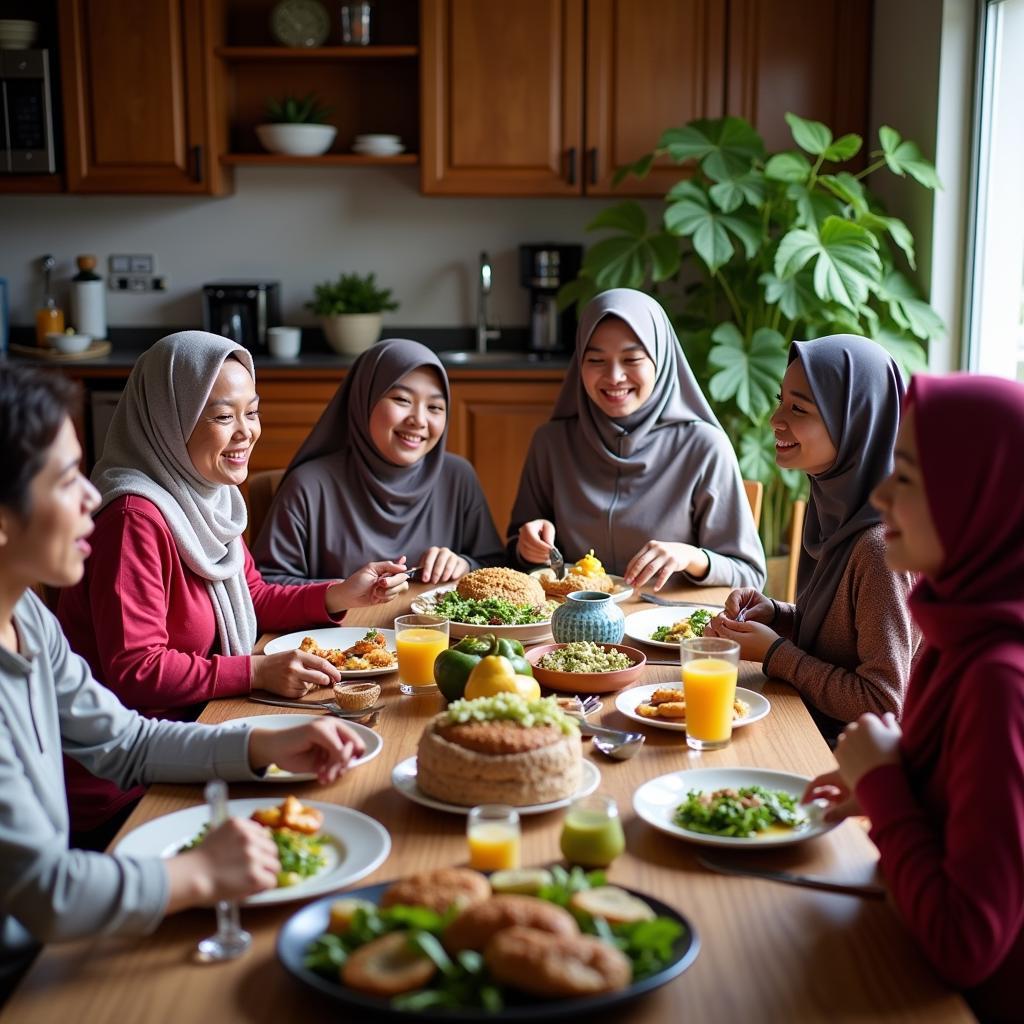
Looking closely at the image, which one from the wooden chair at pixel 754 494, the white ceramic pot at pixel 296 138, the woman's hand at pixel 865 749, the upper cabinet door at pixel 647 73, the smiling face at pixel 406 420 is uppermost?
the upper cabinet door at pixel 647 73

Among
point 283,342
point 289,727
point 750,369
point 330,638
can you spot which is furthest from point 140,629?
point 283,342

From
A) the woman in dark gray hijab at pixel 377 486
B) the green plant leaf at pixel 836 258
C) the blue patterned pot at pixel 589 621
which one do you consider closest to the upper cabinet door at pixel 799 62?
the green plant leaf at pixel 836 258

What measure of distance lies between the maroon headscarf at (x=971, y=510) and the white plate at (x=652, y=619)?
863 millimetres

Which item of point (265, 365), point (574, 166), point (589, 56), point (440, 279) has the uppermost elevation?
point (589, 56)

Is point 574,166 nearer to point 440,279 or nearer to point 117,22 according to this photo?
point 440,279

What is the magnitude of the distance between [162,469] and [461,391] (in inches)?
107

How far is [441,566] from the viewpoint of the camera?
8.73 ft

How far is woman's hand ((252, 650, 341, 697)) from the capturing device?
1.91 meters

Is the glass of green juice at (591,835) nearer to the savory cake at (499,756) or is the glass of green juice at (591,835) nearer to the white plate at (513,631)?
the savory cake at (499,756)

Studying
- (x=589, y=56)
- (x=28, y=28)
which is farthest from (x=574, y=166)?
(x=28, y=28)

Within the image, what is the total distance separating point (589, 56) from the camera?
4.74 m

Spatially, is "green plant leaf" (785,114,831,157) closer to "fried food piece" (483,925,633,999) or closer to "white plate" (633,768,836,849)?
"white plate" (633,768,836,849)

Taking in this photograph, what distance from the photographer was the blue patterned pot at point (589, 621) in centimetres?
207

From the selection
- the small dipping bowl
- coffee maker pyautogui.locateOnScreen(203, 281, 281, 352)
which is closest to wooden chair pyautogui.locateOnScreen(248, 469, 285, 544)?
the small dipping bowl
